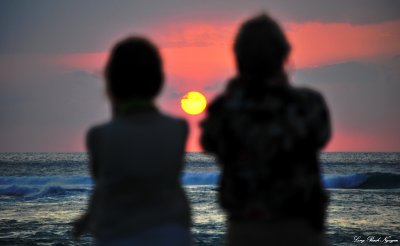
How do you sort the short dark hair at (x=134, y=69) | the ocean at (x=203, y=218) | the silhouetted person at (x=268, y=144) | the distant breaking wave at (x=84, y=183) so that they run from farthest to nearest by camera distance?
the distant breaking wave at (x=84, y=183)
the ocean at (x=203, y=218)
the short dark hair at (x=134, y=69)
the silhouetted person at (x=268, y=144)

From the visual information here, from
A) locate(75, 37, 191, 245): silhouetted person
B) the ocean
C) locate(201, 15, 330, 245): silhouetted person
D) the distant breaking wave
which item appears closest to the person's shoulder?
locate(201, 15, 330, 245): silhouetted person

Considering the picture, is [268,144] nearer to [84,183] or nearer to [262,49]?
[262,49]

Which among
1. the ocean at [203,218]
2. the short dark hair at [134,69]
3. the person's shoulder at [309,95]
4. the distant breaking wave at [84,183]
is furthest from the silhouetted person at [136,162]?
the distant breaking wave at [84,183]

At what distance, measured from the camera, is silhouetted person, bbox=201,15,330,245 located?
2.44 metres

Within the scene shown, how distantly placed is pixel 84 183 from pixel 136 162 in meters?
37.6

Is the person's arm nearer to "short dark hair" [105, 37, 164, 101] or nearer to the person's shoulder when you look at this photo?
"short dark hair" [105, 37, 164, 101]

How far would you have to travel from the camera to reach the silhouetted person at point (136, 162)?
2.48 m

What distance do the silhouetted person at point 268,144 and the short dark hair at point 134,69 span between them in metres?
0.29

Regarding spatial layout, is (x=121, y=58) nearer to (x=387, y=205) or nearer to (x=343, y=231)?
(x=343, y=231)

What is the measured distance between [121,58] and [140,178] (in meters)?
0.51

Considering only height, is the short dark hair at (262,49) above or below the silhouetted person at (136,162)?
above

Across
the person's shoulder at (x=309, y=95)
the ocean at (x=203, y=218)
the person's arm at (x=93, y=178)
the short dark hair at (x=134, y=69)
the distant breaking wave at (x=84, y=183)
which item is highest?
the short dark hair at (x=134, y=69)

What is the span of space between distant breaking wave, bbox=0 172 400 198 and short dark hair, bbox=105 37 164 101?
26.0 m

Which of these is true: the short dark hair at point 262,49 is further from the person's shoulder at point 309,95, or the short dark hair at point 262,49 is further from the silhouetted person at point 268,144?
the person's shoulder at point 309,95
